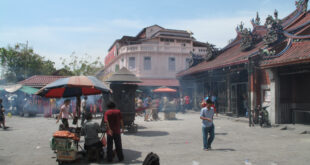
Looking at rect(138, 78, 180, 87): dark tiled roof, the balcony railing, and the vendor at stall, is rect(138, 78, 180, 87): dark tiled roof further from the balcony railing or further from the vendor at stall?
the vendor at stall

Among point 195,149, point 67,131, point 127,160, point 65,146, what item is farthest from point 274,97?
point 65,146

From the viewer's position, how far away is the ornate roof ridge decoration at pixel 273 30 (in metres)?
12.6

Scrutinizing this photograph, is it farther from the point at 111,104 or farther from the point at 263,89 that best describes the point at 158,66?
the point at 111,104

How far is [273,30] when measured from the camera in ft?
42.0

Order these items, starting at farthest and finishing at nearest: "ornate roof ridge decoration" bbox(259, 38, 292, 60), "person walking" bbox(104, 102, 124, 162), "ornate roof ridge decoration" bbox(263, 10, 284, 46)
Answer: "ornate roof ridge decoration" bbox(263, 10, 284, 46) → "ornate roof ridge decoration" bbox(259, 38, 292, 60) → "person walking" bbox(104, 102, 124, 162)

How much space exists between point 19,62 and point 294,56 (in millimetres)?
38475

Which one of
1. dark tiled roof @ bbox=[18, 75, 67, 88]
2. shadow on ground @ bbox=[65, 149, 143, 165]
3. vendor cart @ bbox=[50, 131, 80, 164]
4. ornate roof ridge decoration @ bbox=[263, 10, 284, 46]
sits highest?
ornate roof ridge decoration @ bbox=[263, 10, 284, 46]

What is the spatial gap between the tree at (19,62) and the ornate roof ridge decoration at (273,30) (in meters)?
36.1

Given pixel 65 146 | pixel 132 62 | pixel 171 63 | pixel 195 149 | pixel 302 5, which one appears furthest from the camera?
pixel 171 63

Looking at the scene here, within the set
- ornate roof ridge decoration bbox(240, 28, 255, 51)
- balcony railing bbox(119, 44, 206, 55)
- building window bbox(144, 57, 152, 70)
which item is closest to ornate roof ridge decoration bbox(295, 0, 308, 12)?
ornate roof ridge decoration bbox(240, 28, 255, 51)

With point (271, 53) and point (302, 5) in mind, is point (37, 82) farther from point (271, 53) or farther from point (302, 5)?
point (302, 5)

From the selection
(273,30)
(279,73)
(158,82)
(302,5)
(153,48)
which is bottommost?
(279,73)

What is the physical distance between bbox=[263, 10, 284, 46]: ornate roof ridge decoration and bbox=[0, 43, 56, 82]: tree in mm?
36124

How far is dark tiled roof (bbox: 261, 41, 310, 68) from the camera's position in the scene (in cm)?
958
